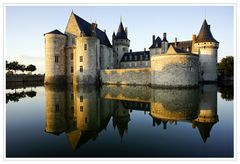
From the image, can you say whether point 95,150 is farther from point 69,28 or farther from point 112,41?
point 112,41

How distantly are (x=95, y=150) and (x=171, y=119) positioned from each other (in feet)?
12.8

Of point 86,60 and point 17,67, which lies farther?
point 17,67

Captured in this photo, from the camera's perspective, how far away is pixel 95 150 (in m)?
4.75

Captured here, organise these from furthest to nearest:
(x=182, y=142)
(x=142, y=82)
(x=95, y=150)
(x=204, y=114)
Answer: (x=142, y=82), (x=204, y=114), (x=182, y=142), (x=95, y=150)

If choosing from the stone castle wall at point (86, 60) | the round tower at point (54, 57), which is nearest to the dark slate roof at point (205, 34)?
the stone castle wall at point (86, 60)

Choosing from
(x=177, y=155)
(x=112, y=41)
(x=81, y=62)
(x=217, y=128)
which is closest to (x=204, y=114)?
(x=217, y=128)

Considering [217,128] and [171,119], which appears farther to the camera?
[171,119]

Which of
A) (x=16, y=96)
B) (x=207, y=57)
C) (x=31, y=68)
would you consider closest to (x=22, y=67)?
(x=31, y=68)

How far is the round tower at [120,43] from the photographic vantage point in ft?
115

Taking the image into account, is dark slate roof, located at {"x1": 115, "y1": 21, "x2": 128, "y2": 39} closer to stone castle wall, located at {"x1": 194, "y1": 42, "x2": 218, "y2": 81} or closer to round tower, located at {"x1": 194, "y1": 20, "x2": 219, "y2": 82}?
round tower, located at {"x1": 194, "y1": 20, "x2": 219, "y2": 82}

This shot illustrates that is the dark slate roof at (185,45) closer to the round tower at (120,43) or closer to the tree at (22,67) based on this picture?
the round tower at (120,43)

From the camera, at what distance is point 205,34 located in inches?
1017

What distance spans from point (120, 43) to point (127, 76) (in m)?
13.1

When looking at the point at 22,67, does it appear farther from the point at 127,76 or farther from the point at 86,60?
the point at 127,76
